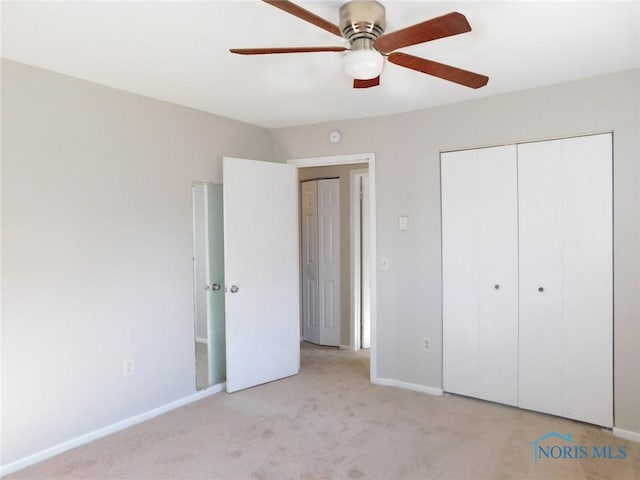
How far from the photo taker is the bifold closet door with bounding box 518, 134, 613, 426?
2756mm

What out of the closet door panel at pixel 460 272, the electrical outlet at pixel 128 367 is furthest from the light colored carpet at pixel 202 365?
the closet door panel at pixel 460 272

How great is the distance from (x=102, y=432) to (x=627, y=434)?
3307mm

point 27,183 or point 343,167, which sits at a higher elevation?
point 343,167

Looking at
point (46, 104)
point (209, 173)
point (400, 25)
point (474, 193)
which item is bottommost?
point (474, 193)

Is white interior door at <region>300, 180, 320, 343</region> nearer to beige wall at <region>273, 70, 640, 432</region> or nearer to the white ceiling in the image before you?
beige wall at <region>273, 70, 640, 432</region>

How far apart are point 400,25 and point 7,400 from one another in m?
2.80

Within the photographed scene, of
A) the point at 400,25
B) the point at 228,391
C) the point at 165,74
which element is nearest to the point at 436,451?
the point at 228,391

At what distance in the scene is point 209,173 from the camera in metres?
Result: 3.49

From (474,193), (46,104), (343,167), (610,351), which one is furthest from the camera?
(343,167)

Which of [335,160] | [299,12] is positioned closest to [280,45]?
[299,12]

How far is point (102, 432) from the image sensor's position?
2785 millimetres

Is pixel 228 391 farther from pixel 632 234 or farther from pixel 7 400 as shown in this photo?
pixel 632 234

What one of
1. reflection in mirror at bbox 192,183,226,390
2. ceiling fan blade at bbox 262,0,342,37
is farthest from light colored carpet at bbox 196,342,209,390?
ceiling fan blade at bbox 262,0,342,37

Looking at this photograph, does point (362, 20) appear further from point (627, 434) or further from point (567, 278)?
point (627, 434)
